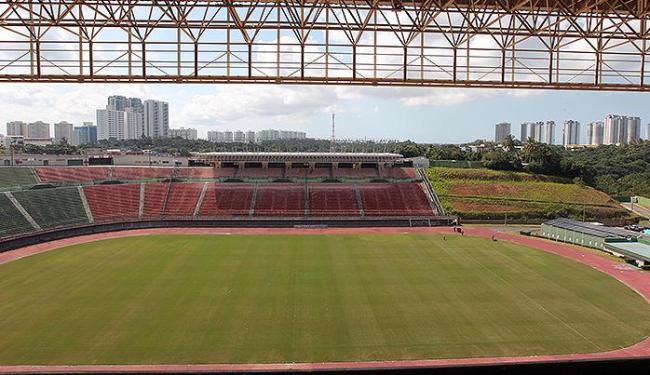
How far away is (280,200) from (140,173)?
48.1ft

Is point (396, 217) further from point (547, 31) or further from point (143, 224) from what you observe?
point (547, 31)

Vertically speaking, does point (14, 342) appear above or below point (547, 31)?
below

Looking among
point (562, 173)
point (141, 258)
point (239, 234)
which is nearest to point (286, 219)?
point (239, 234)

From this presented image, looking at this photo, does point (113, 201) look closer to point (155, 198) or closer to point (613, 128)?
point (155, 198)

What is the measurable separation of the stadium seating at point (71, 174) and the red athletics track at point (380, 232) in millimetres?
11015

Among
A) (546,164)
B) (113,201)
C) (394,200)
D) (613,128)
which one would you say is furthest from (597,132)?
(113,201)

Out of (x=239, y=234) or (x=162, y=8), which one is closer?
A: (x=162, y=8)

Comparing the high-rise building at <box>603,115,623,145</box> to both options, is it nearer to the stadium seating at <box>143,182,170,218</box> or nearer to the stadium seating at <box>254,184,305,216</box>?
the stadium seating at <box>254,184,305,216</box>

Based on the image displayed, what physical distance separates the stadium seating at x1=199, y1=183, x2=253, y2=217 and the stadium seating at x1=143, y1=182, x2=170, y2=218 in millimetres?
3534

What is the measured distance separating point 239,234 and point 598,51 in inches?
1040

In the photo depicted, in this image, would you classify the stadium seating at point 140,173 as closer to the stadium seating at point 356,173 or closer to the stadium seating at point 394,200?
the stadium seating at point 356,173

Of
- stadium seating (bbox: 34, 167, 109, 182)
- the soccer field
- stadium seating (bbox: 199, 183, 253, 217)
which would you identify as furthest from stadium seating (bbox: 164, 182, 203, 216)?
the soccer field

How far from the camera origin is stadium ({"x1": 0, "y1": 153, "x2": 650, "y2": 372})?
14.4 meters

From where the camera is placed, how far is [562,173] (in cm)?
5312
